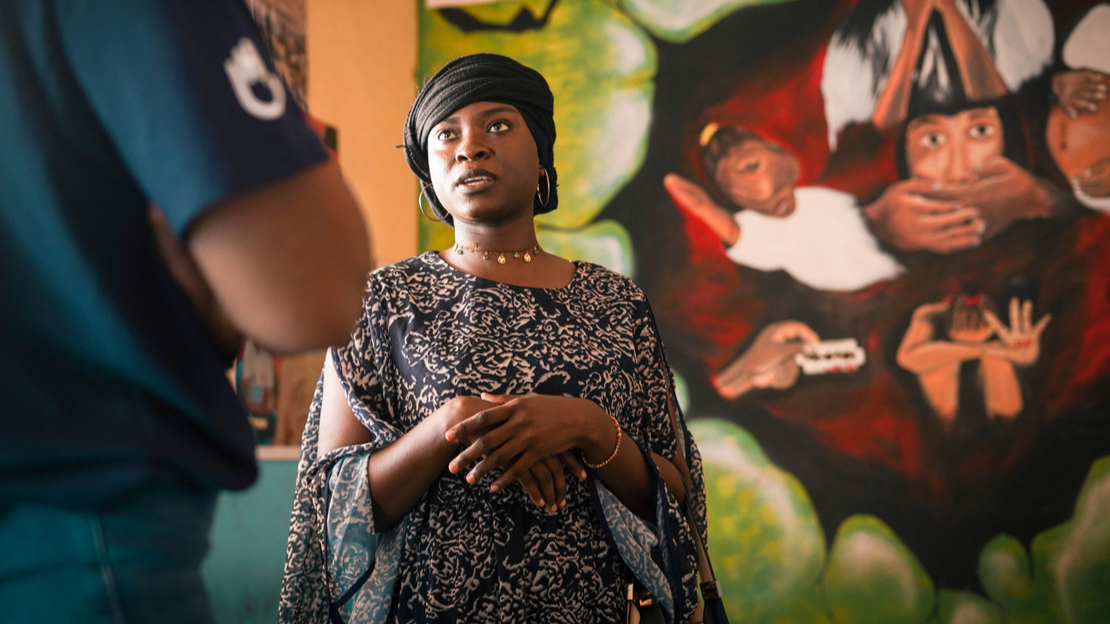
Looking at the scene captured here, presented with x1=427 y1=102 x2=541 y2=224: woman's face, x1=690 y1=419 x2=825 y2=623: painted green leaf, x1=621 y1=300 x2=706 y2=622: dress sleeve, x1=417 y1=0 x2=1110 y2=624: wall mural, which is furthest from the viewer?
x1=690 y1=419 x2=825 y2=623: painted green leaf

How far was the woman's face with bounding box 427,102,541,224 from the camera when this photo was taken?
146 centimetres

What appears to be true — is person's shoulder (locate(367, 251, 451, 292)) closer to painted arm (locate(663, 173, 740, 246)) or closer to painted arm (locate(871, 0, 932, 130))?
painted arm (locate(663, 173, 740, 246))

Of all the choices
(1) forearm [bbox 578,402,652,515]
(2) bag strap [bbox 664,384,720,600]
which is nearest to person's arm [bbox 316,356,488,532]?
(1) forearm [bbox 578,402,652,515]

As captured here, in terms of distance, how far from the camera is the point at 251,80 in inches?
22.1

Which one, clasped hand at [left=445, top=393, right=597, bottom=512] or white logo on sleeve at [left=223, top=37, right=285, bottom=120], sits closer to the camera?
white logo on sleeve at [left=223, top=37, right=285, bottom=120]

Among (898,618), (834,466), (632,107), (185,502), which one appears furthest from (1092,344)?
(185,502)

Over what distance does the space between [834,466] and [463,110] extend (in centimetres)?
199

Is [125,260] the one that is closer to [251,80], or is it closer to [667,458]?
[251,80]

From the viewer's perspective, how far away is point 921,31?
2.94m

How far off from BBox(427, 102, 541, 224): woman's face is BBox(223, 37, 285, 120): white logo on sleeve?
34.4 inches

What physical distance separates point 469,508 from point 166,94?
2.74 feet

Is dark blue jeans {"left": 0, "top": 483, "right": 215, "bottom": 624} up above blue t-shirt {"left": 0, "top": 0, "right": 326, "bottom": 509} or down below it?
below

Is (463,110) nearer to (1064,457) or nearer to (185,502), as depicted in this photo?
(185,502)

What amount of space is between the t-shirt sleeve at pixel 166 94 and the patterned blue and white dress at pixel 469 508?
749 millimetres
